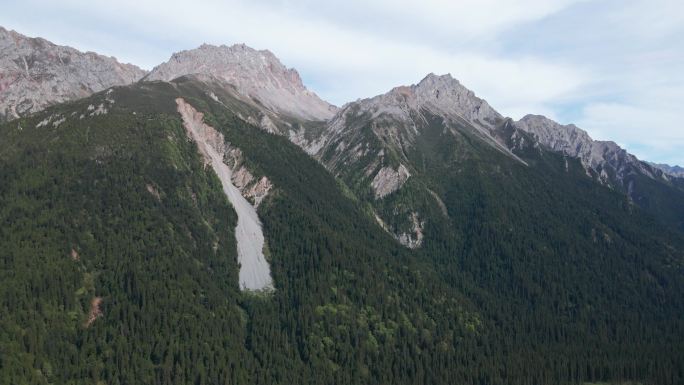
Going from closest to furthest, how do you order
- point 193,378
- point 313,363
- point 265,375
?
point 193,378 → point 265,375 → point 313,363

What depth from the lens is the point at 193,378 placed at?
170125 millimetres

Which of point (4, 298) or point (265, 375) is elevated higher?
point (4, 298)

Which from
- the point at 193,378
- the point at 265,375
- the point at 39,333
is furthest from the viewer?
the point at 265,375

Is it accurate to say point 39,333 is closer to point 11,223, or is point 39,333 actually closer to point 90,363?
point 90,363

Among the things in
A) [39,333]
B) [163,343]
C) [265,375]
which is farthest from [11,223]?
[265,375]

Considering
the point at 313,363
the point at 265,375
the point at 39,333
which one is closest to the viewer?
the point at 39,333

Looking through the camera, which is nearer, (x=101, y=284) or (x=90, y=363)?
(x=90, y=363)

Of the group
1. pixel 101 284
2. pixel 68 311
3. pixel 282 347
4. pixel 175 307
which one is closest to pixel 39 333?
pixel 68 311

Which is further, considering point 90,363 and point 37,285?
point 37,285

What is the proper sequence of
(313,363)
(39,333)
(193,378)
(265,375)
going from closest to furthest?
(39,333)
(193,378)
(265,375)
(313,363)

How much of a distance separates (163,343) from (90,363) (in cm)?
2128

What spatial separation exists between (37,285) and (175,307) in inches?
1583

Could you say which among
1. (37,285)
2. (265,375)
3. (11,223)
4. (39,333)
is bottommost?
(265,375)

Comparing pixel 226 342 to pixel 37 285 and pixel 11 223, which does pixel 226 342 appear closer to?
pixel 37 285
